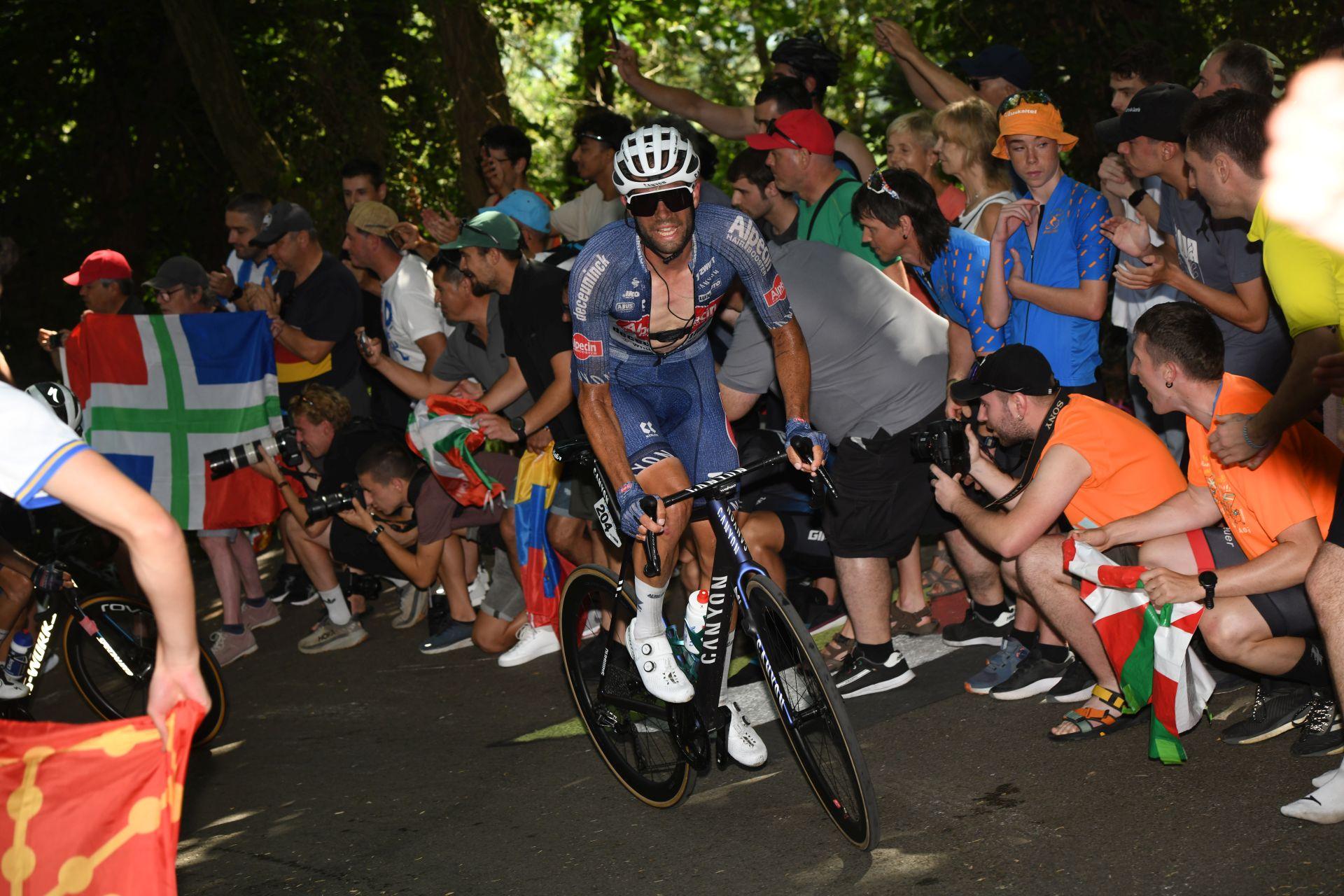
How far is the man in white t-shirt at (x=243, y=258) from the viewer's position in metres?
8.88

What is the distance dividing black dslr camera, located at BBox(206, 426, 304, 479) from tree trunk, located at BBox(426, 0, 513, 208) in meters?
3.66

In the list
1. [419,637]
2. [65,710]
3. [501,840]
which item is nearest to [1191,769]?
[501,840]

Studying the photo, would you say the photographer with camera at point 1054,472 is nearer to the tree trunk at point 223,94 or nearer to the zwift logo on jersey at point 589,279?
the zwift logo on jersey at point 589,279

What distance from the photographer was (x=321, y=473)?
25.8ft

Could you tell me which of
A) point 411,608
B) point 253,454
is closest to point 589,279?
point 253,454

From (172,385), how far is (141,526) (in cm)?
626

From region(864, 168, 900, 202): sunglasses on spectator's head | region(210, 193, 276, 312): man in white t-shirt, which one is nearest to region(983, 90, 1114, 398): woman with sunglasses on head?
region(864, 168, 900, 202): sunglasses on spectator's head

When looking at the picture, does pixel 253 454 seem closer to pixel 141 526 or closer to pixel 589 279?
pixel 589 279

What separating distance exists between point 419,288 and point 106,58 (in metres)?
10.2

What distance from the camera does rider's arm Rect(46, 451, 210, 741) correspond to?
264 cm

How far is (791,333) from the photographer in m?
4.99

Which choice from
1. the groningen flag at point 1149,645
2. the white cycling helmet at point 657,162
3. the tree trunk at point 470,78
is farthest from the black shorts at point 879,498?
the tree trunk at point 470,78

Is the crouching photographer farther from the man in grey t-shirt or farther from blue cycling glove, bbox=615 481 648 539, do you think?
blue cycling glove, bbox=615 481 648 539

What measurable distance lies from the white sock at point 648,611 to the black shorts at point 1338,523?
85.6 inches
